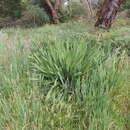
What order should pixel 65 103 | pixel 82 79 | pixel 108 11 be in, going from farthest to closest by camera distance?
pixel 108 11 < pixel 82 79 < pixel 65 103

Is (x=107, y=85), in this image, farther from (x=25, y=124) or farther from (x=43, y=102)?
(x=25, y=124)

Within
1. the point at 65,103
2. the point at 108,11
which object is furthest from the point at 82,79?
the point at 108,11

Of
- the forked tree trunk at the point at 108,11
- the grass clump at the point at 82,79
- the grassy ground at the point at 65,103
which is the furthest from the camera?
the forked tree trunk at the point at 108,11

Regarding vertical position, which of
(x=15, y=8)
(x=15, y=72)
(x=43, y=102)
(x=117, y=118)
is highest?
(x=15, y=8)

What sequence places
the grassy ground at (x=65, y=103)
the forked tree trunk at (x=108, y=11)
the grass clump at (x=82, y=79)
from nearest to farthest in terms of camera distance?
the grassy ground at (x=65, y=103) < the grass clump at (x=82, y=79) < the forked tree trunk at (x=108, y=11)

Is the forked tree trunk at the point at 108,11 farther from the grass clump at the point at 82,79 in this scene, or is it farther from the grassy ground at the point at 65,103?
the grassy ground at the point at 65,103

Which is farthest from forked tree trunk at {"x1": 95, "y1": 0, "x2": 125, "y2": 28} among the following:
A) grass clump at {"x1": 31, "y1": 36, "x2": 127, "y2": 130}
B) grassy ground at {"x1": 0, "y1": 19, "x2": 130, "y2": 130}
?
grassy ground at {"x1": 0, "y1": 19, "x2": 130, "y2": 130}

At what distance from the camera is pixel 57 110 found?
2924mm

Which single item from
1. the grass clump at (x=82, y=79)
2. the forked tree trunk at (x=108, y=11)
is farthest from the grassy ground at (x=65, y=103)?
the forked tree trunk at (x=108, y=11)

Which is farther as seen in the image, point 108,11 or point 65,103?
point 108,11

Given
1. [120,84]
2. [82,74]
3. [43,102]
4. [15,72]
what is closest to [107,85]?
[120,84]

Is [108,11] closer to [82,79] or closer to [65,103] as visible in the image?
[82,79]

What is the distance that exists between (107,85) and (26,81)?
1074 millimetres

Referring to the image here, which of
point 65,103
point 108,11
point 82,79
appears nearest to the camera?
point 65,103
